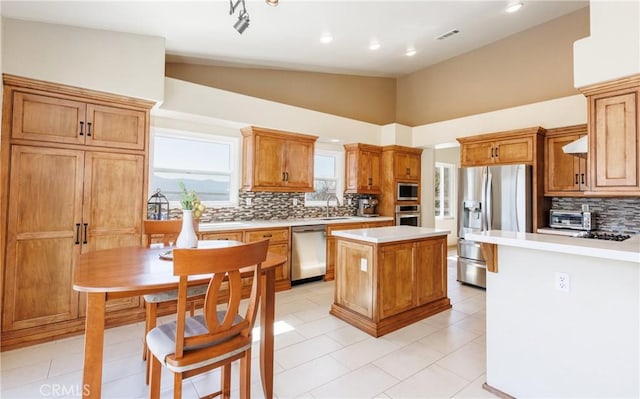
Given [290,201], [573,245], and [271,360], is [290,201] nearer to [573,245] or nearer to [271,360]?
[271,360]

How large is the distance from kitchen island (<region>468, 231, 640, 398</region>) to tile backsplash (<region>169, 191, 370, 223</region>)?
3309 mm

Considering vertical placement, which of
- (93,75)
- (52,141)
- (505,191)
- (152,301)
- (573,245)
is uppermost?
(93,75)

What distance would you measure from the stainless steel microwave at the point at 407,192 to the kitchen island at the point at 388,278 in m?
2.29

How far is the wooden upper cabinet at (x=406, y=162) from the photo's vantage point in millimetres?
5660

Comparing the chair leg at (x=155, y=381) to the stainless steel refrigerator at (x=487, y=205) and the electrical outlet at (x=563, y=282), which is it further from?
the stainless steel refrigerator at (x=487, y=205)

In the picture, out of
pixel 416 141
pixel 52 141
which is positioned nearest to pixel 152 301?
pixel 52 141

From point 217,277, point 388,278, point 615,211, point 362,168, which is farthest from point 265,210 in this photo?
point 615,211

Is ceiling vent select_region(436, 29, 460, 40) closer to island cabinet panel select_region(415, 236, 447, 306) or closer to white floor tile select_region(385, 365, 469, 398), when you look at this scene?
island cabinet panel select_region(415, 236, 447, 306)

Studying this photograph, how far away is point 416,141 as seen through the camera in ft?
19.4

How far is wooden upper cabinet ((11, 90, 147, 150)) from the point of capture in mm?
2594

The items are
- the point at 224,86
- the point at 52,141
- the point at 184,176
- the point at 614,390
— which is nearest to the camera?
the point at 614,390

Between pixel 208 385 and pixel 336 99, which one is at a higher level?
pixel 336 99

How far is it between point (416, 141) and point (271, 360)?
5021mm

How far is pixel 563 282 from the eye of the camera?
1.78 m
